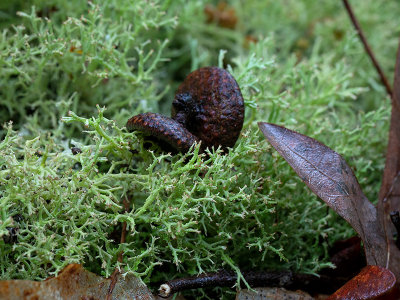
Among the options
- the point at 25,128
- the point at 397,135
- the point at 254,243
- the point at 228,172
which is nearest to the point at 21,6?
the point at 25,128

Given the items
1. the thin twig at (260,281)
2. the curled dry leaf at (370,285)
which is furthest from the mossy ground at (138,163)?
the curled dry leaf at (370,285)

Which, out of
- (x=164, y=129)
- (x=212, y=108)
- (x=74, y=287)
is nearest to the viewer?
(x=74, y=287)

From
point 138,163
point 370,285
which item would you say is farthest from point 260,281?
point 138,163

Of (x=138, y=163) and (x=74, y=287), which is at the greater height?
(x=138, y=163)

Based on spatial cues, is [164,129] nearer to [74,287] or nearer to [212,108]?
[212,108]

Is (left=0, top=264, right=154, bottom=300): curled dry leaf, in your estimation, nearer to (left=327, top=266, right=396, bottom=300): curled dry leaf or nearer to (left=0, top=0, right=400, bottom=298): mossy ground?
(left=0, top=0, right=400, bottom=298): mossy ground

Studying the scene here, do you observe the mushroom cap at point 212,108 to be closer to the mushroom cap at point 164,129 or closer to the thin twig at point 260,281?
the mushroom cap at point 164,129

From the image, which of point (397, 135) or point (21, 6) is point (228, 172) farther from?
point (21, 6)
